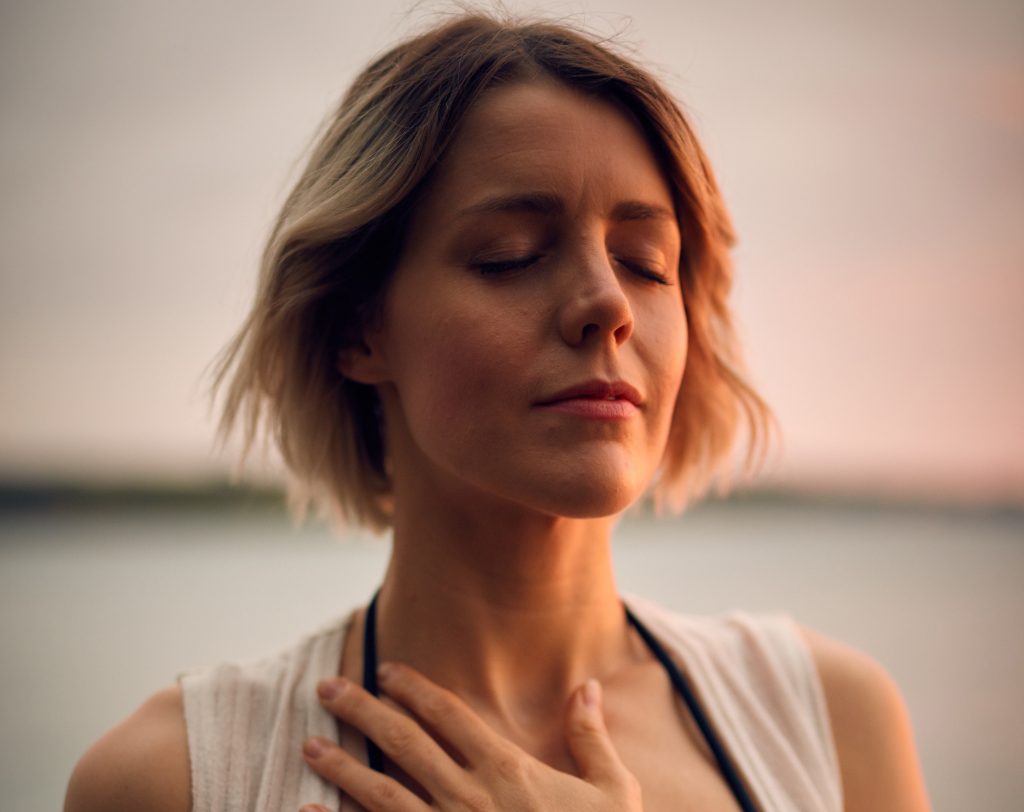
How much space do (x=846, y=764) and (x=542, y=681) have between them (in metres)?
0.63

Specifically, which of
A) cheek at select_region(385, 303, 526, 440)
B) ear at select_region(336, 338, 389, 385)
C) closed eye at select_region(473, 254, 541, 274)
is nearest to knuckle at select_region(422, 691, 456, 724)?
cheek at select_region(385, 303, 526, 440)

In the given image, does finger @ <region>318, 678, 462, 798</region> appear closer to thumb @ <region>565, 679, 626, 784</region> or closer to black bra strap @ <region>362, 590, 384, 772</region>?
black bra strap @ <region>362, 590, 384, 772</region>

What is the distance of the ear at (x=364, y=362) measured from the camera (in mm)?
1829

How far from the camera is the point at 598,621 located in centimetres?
185

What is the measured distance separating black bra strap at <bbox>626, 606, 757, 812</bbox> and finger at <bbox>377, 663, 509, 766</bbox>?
45cm

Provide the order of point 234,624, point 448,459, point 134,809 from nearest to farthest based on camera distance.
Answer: point 134,809 < point 448,459 < point 234,624

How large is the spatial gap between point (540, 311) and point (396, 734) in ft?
2.61

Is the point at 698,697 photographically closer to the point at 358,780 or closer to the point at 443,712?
the point at 443,712

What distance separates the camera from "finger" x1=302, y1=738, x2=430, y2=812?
145 centimetres

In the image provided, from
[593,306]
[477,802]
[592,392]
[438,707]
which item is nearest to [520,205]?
[593,306]

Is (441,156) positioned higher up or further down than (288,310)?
higher up

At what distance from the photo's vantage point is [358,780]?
1488 millimetres

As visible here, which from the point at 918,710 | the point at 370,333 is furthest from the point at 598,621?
the point at 918,710

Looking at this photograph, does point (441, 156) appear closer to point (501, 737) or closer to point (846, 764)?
point (501, 737)
